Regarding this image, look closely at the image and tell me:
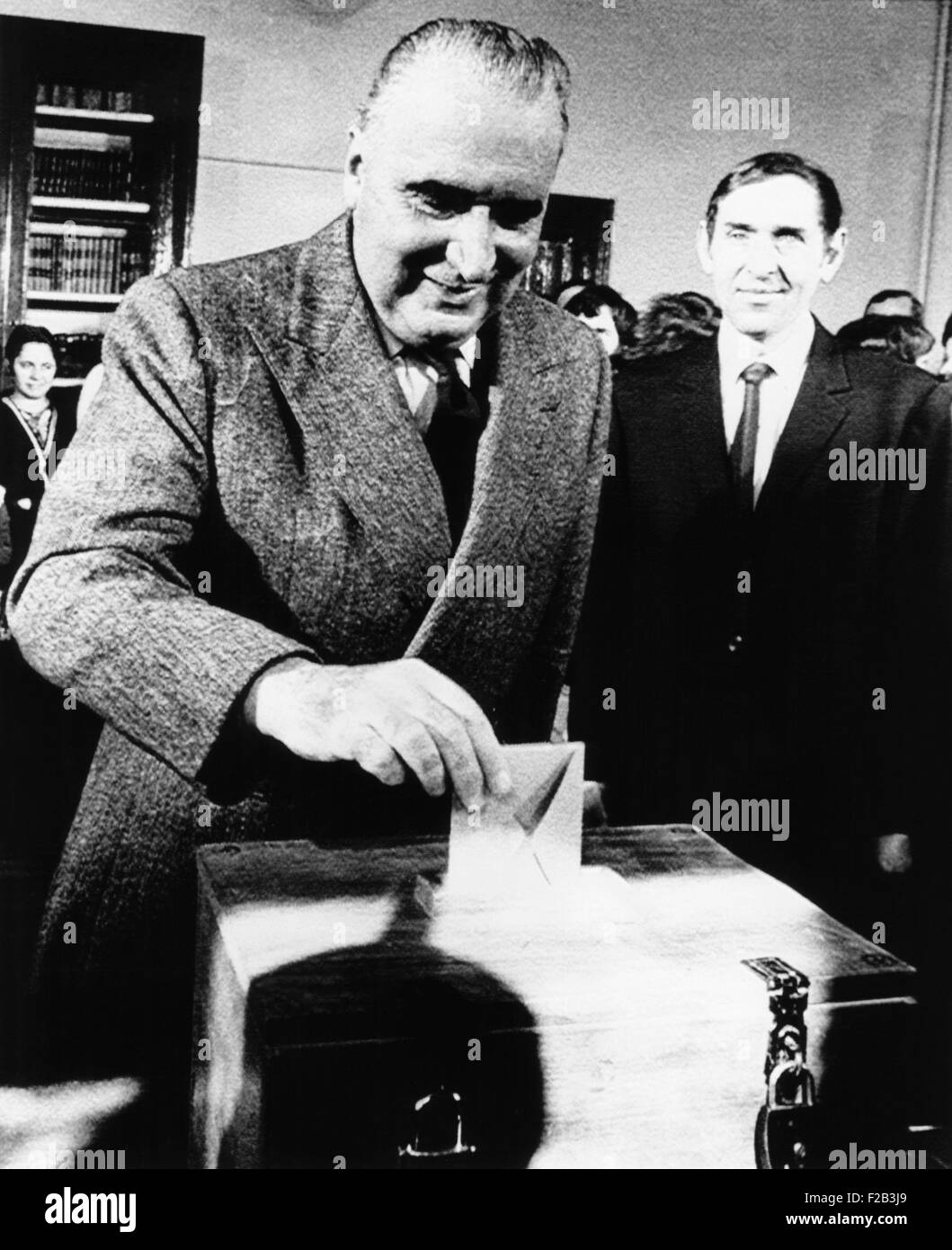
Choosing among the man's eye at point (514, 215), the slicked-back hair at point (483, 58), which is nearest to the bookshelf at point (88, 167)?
the slicked-back hair at point (483, 58)

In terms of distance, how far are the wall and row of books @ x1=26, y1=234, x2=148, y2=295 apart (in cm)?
9

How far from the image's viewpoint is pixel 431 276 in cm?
145

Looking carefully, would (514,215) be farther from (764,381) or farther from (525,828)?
(525,828)

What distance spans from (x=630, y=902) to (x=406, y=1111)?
33 centimetres

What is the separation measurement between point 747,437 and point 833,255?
0.94 ft

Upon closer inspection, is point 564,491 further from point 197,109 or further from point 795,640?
point 197,109

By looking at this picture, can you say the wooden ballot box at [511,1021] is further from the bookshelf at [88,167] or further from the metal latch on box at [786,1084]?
the bookshelf at [88,167]

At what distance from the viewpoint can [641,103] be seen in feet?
5.43

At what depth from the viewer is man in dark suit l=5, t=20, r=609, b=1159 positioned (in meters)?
1.29

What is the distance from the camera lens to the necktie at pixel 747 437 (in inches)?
66.1

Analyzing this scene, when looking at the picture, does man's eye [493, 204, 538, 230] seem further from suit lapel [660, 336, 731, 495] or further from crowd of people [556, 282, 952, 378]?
suit lapel [660, 336, 731, 495]

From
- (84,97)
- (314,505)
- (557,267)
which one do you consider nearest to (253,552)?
(314,505)

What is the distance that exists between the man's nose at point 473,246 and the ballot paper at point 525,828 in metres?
0.56
